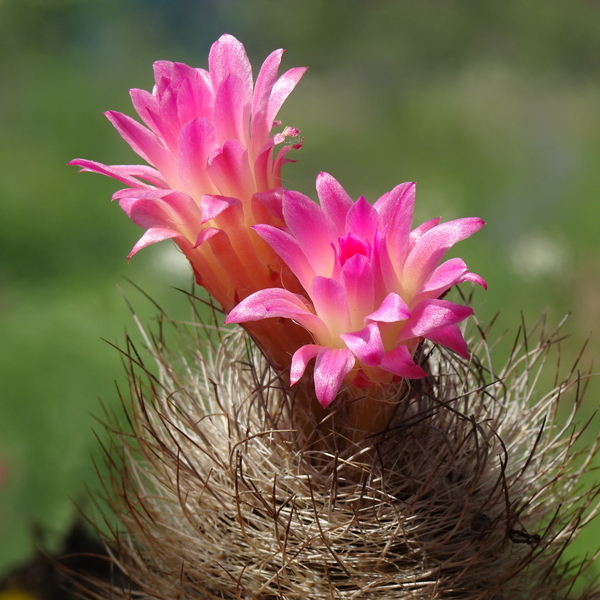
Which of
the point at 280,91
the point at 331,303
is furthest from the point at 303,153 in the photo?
the point at 331,303

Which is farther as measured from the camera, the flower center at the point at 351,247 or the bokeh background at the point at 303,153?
the bokeh background at the point at 303,153

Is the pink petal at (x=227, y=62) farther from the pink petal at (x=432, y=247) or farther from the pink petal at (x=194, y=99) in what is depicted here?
the pink petal at (x=432, y=247)

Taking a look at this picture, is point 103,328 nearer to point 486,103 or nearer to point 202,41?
point 202,41

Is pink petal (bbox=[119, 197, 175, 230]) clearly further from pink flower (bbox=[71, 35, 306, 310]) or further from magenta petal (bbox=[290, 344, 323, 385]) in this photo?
magenta petal (bbox=[290, 344, 323, 385])

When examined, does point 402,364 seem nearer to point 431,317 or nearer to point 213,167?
point 431,317

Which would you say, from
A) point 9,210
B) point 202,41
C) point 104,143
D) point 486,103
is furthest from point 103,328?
point 486,103

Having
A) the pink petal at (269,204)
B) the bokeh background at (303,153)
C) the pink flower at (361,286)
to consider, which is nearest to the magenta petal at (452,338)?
the pink flower at (361,286)
